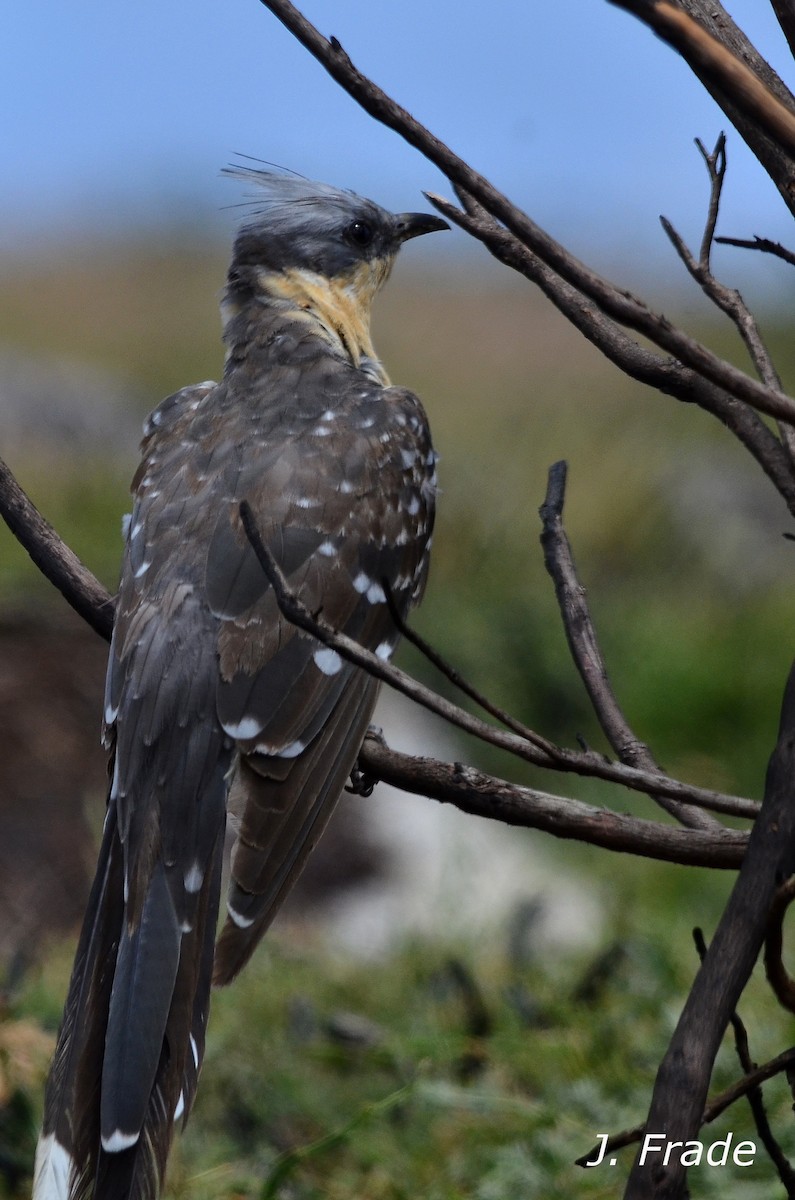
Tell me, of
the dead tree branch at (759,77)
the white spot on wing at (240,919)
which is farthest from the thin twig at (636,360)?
the white spot on wing at (240,919)

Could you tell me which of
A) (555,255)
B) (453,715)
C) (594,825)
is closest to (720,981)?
(594,825)

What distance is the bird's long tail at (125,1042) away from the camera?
2.25m

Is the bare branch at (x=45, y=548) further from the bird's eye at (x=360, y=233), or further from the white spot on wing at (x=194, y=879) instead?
the bird's eye at (x=360, y=233)

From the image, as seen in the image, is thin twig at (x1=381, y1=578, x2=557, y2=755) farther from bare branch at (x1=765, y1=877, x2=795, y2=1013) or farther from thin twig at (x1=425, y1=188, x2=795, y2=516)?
thin twig at (x1=425, y1=188, x2=795, y2=516)

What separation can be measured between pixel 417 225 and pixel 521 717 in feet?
14.1

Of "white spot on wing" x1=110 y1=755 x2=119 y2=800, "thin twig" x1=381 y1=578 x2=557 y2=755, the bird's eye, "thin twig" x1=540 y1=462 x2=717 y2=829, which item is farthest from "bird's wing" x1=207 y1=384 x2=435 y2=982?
the bird's eye

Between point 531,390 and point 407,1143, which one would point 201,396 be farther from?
point 531,390

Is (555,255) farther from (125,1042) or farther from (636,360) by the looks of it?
(125,1042)

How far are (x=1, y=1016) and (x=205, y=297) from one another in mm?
18418

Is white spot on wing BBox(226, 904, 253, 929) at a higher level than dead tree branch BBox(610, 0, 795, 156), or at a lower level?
lower

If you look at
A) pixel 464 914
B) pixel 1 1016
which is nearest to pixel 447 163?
pixel 1 1016

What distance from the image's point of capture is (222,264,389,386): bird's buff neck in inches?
151

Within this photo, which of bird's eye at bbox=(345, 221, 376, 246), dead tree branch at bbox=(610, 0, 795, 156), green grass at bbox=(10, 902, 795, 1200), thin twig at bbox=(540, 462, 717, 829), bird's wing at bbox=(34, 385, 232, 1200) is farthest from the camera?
bird's eye at bbox=(345, 221, 376, 246)

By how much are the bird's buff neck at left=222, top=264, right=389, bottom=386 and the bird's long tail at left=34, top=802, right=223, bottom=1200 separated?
1.71 m
